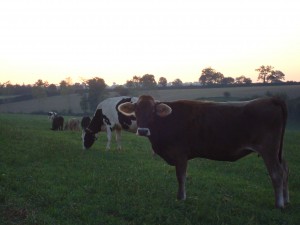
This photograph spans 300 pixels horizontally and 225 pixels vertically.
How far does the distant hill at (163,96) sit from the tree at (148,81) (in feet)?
5.58

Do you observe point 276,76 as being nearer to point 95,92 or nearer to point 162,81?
point 162,81

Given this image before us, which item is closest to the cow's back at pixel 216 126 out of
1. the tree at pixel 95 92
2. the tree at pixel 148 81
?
the tree at pixel 95 92

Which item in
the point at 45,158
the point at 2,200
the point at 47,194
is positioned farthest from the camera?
the point at 45,158

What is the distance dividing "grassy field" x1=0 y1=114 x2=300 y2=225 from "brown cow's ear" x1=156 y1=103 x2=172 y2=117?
2068 mm

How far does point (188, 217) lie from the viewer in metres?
8.02

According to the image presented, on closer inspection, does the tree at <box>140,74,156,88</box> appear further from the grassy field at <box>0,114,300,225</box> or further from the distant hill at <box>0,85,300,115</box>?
the grassy field at <box>0,114,300,225</box>

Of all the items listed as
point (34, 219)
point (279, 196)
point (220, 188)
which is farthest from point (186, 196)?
point (34, 219)

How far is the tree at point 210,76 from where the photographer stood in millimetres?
104875

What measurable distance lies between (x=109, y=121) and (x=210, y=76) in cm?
8996

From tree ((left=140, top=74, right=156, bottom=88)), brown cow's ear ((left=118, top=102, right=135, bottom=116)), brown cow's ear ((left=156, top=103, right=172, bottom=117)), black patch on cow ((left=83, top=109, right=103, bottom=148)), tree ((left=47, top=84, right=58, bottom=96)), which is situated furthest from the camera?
tree ((left=47, top=84, right=58, bottom=96))

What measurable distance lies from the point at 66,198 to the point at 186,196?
3011 mm

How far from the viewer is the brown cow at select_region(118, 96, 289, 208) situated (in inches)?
345

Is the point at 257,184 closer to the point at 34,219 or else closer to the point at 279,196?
the point at 279,196

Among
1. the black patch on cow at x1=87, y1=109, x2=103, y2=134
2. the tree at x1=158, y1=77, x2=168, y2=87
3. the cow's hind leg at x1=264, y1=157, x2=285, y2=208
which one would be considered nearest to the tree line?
the tree at x1=158, y1=77, x2=168, y2=87
